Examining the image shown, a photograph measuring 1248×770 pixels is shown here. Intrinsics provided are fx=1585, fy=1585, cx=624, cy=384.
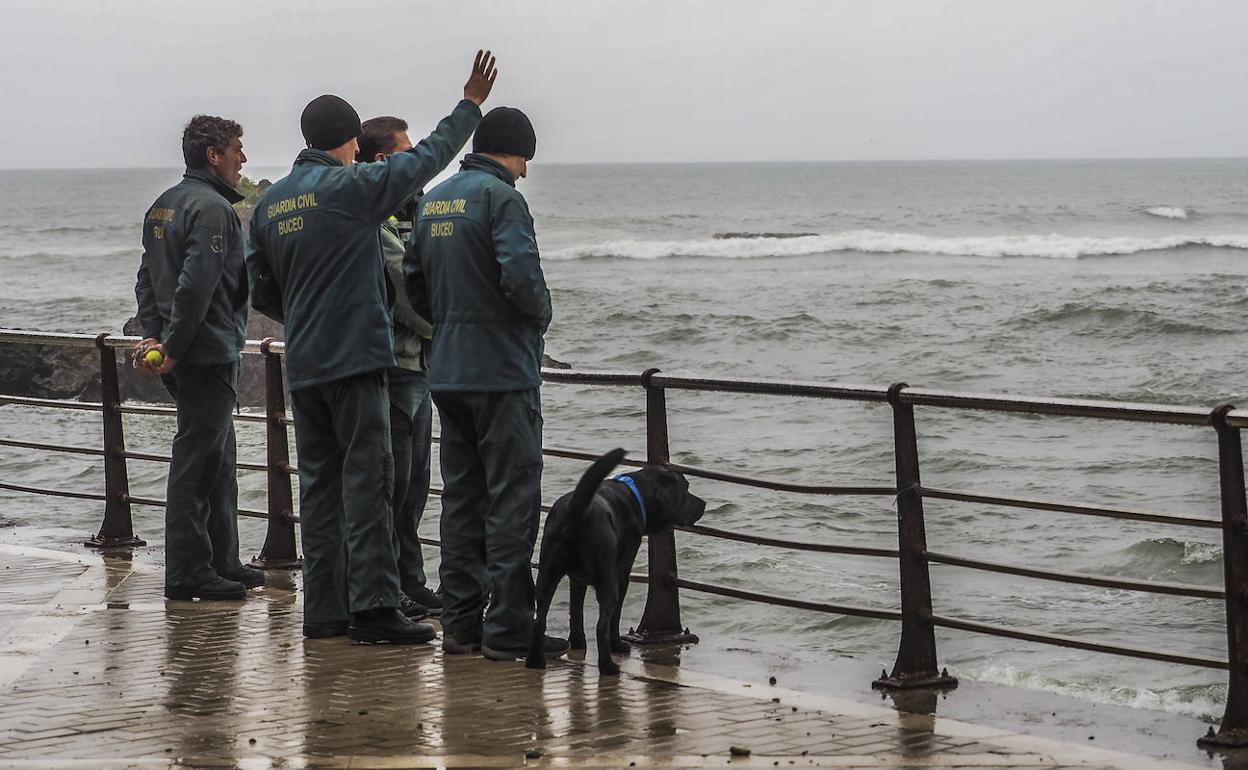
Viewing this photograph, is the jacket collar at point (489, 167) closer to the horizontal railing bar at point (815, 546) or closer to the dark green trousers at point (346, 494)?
the dark green trousers at point (346, 494)

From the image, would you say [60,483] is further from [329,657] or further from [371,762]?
[371,762]

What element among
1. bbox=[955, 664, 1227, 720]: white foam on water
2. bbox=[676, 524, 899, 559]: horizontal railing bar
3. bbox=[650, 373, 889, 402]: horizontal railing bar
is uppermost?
bbox=[650, 373, 889, 402]: horizontal railing bar

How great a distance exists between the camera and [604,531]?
567 centimetres

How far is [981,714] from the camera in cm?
536

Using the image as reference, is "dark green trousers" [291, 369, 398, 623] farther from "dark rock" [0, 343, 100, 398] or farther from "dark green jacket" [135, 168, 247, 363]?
"dark rock" [0, 343, 100, 398]

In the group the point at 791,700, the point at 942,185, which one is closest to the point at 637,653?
the point at 791,700

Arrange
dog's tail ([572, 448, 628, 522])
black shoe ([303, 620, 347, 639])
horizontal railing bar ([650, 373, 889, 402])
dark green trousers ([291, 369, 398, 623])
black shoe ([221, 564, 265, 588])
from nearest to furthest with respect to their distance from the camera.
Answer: dog's tail ([572, 448, 628, 522]) → horizontal railing bar ([650, 373, 889, 402]) → dark green trousers ([291, 369, 398, 623]) → black shoe ([303, 620, 347, 639]) → black shoe ([221, 564, 265, 588])

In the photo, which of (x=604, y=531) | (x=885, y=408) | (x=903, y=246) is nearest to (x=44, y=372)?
(x=885, y=408)

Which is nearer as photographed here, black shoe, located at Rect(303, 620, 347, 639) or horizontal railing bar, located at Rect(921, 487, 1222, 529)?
horizontal railing bar, located at Rect(921, 487, 1222, 529)

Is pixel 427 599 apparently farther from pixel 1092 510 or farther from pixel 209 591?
pixel 1092 510

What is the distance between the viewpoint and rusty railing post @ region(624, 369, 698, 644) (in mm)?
6484

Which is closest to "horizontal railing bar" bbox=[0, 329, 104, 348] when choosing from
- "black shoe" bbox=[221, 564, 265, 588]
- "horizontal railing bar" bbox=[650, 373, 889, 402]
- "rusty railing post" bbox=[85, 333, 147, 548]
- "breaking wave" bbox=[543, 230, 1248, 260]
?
"rusty railing post" bbox=[85, 333, 147, 548]

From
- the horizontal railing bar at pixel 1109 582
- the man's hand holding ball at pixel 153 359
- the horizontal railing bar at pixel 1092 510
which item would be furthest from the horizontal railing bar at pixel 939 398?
the man's hand holding ball at pixel 153 359

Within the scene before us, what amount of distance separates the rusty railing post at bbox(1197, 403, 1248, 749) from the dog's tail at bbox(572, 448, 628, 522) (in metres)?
1.97
